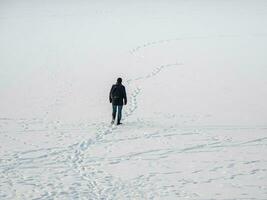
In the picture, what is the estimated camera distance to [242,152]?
39.0ft

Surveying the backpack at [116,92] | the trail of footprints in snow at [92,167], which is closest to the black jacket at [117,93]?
the backpack at [116,92]

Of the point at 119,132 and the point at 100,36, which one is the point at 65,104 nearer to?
the point at 119,132

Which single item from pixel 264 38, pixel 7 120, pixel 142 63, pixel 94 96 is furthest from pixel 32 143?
pixel 264 38

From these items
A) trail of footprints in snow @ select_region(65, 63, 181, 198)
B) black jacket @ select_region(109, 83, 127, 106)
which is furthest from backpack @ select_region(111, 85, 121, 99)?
trail of footprints in snow @ select_region(65, 63, 181, 198)

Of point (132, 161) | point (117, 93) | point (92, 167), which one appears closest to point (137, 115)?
point (117, 93)

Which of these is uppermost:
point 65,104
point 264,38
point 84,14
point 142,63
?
point 84,14

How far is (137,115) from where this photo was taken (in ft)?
54.7

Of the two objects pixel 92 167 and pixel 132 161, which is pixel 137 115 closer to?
pixel 132 161

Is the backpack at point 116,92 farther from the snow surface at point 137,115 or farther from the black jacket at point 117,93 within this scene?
the snow surface at point 137,115

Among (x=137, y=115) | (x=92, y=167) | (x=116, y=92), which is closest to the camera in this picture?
(x=92, y=167)

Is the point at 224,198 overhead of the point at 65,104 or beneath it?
beneath

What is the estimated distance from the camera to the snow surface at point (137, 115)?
32.4 ft

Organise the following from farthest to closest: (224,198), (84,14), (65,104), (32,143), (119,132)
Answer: (84,14) < (65,104) < (119,132) < (32,143) < (224,198)

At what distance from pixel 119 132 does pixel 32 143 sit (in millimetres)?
2617
